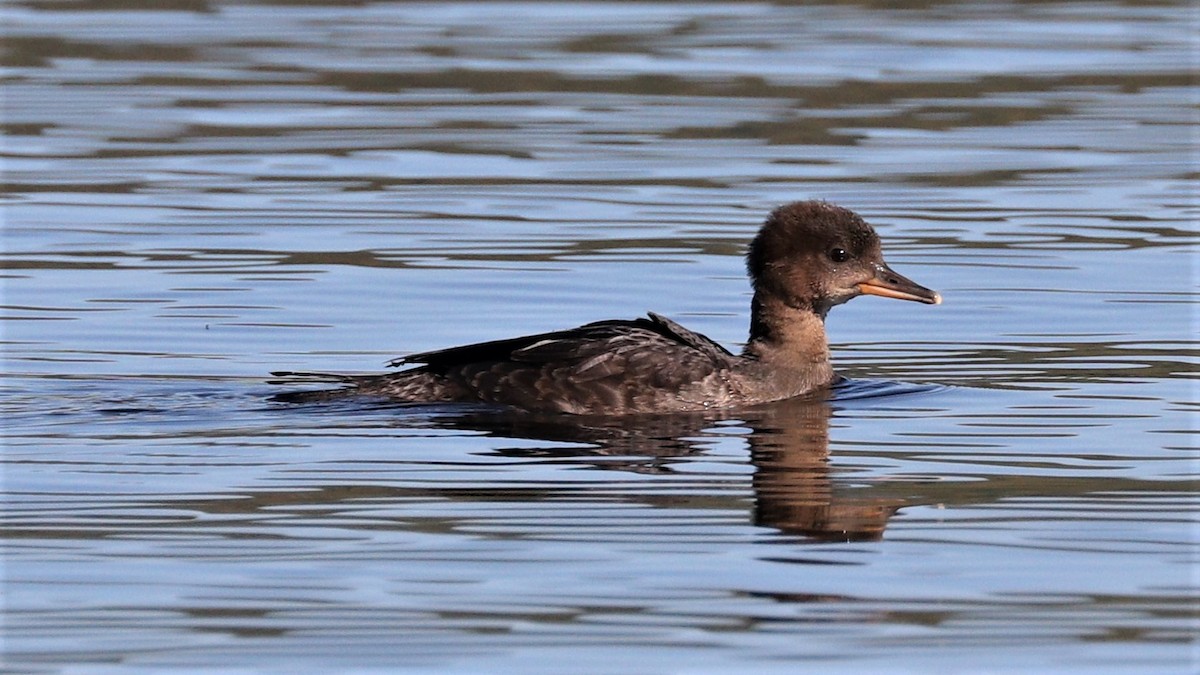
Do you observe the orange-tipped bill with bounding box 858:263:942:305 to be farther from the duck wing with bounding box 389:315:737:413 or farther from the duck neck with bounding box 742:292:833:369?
the duck wing with bounding box 389:315:737:413

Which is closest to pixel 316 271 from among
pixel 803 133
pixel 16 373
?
pixel 16 373

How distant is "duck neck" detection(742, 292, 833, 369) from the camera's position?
12.8 metres

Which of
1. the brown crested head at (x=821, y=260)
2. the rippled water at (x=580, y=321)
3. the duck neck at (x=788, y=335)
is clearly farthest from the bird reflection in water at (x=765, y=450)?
the brown crested head at (x=821, y=260)

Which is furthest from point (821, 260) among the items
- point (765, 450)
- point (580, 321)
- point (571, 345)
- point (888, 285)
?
point (580, 321)

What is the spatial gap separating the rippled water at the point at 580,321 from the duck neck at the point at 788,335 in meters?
0.25

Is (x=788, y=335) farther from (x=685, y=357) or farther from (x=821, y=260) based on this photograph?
(x=685, y=357)

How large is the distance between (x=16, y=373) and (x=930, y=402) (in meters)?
4.69

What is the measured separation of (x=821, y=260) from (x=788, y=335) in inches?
17.1

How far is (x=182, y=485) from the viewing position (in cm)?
988

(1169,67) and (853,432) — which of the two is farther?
(1169,67)

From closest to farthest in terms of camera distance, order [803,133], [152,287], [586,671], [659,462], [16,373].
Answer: [586,671] < [659,462] < [16,373] < [152,287] < [803,133]

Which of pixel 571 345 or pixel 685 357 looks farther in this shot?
pixel 685 357

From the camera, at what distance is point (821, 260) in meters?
12.8

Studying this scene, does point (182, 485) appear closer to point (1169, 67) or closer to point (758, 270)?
point (758, 270)
